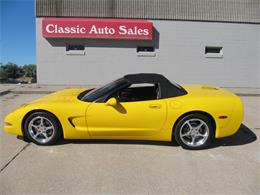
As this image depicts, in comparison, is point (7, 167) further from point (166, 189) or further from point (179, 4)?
point (179, 4)

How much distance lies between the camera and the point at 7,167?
3.51 meters

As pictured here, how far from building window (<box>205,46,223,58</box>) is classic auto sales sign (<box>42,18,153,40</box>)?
347 centimetres

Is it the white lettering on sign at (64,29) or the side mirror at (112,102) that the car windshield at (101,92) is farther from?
the white lettering on sign at (64,29)

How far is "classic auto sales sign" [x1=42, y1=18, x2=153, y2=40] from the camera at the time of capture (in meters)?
12.1

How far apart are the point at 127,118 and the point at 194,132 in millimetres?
1196

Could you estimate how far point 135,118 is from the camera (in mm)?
4156

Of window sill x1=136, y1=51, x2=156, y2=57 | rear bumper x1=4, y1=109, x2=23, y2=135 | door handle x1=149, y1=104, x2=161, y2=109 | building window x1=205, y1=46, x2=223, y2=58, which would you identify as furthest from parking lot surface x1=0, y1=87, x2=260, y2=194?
building window x1=205, y1=46, x2=223, y2=58

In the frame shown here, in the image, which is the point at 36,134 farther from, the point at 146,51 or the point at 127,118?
the point at 146,51

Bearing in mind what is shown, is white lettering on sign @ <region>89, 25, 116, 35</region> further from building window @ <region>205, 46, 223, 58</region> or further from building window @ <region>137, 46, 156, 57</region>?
building window @ <region>205, 46, 223, 58</region>

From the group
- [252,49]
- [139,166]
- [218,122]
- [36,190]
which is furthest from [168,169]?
[252,49]

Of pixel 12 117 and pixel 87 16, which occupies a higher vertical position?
pixel 87 16

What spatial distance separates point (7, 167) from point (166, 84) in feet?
9.45

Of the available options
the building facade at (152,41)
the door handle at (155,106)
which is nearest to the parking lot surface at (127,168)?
the door handle at (155,106)

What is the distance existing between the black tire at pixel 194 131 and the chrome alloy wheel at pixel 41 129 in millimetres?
2212
